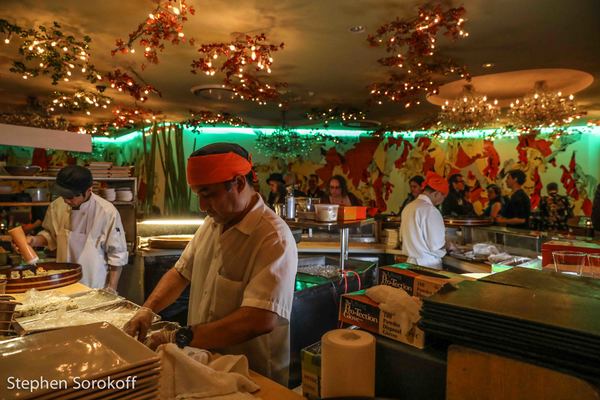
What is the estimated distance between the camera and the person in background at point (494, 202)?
23.7 ft

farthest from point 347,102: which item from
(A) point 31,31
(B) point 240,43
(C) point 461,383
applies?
(C) point 461,383

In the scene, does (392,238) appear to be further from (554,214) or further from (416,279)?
(416,279)

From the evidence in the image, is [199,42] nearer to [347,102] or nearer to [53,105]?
[347,102]

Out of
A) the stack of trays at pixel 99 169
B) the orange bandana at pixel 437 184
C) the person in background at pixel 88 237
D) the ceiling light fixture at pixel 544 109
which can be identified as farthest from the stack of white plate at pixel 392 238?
the stack of trays at pixel 99 169

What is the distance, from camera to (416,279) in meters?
1.42

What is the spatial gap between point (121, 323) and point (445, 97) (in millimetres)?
6008

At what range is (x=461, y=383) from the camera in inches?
36.6

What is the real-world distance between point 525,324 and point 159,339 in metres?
1.16

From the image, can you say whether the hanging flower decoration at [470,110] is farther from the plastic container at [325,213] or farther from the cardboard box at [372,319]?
the cardboard box at [372,319]

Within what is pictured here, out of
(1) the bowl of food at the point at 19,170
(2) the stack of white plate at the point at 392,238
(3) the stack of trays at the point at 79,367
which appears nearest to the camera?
(3) the stack of trays at the point at 79,367

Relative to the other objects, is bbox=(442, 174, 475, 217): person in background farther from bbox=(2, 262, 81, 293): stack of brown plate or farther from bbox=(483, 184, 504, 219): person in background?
bbox=(2, 262, 81, 293): stack of brown plate

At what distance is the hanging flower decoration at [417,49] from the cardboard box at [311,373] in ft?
9.67

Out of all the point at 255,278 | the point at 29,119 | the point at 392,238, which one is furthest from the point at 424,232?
the point at 29,119

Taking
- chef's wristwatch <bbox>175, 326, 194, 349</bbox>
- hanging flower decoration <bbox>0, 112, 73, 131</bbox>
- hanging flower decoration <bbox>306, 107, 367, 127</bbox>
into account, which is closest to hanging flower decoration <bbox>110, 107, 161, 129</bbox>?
hanging flower decoration <bbox>0, 112, 73, 131</bbox>
